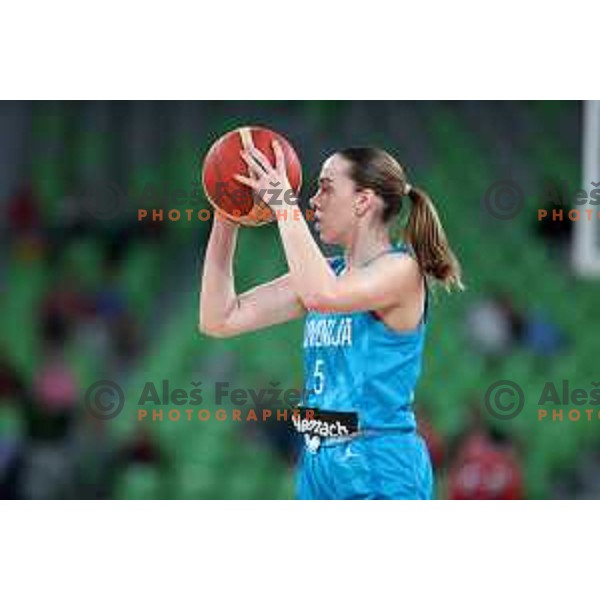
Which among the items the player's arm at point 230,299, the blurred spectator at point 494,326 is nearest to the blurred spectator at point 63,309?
the blurred spectator at point 494,326

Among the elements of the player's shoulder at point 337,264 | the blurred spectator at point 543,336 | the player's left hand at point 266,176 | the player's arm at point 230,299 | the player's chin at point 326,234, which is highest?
the blurred spectator at point 543,336

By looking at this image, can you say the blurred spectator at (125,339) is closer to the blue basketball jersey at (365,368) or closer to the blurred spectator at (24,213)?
the blurred spectator at (24,213)

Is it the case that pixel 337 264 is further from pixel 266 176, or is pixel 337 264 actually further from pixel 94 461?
pixel 94 461

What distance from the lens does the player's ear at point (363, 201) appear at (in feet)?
12.8

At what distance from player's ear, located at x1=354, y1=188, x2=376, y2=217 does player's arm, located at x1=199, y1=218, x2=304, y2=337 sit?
15.1 inches

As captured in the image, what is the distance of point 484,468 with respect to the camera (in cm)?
809

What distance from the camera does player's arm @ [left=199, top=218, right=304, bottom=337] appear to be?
13.5ft

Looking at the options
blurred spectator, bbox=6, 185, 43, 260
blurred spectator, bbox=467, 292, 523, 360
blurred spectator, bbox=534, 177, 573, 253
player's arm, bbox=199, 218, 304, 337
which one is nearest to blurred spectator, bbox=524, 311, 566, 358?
blurred spectator, bbox=467, 292, 523, 360

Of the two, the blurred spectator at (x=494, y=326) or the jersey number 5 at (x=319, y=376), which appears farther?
the blurred spectator at (x=494, y=326)

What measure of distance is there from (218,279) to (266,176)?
15.0 inches

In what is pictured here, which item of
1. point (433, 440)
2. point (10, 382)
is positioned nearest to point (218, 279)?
point (433, 440)

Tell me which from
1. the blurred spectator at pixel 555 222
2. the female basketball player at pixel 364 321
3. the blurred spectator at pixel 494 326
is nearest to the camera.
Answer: the female basketball player at pixel 364 321

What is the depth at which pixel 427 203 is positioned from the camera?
3.88 metres

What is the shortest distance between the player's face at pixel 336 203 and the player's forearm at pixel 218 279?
12.1 inches
